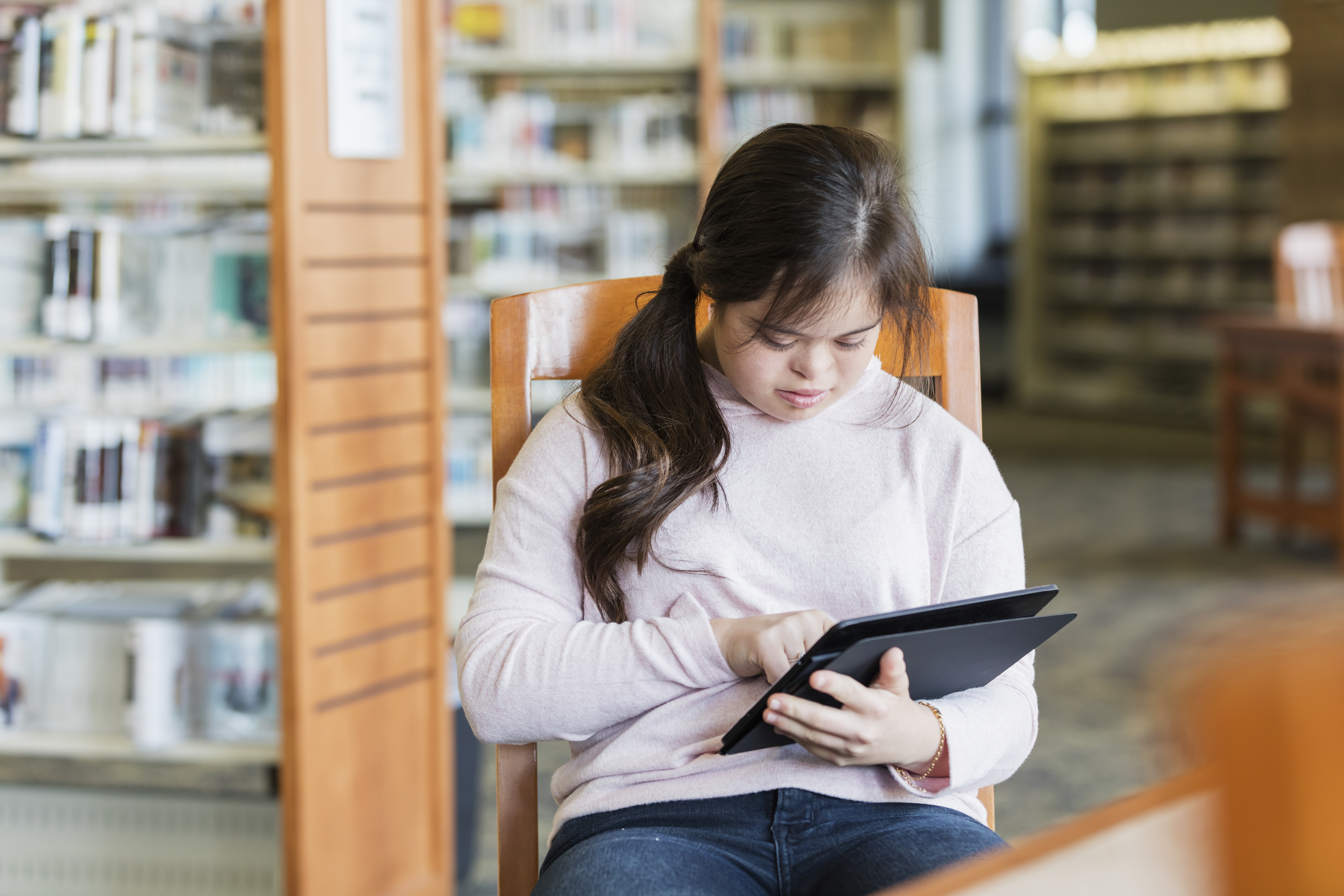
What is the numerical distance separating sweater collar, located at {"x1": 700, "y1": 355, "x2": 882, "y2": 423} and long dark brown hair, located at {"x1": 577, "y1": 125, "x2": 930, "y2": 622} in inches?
0.4

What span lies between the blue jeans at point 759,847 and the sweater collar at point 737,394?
0.34 m

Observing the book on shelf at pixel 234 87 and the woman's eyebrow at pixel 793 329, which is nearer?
the woman's eyebrow at pixel 793 329

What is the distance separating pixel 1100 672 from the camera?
10.7ft

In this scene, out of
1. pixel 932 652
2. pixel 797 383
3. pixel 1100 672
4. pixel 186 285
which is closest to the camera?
pixel 932 652

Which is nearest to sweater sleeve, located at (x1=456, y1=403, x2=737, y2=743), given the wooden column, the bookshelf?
the wooden column

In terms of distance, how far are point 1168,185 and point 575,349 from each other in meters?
7.34

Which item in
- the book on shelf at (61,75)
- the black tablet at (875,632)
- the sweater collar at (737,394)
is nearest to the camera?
the black tablet at (875,632)

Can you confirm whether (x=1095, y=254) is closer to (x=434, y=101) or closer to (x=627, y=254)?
(x=627, y=254)

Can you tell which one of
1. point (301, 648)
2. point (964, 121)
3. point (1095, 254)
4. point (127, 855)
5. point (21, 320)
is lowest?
point (127, 855)

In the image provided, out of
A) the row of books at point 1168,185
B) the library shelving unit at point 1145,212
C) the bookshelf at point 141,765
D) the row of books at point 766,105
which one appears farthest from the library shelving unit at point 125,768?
the row of books at point 1168,185

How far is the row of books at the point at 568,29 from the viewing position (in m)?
4.11

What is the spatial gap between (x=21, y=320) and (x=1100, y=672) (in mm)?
2647

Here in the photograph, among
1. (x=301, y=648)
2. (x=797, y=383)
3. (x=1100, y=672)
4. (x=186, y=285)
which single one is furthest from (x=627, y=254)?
(x=797, y=383)

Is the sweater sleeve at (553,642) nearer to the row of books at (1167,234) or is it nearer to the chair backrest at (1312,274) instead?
the chair backrest at (1312,274)
